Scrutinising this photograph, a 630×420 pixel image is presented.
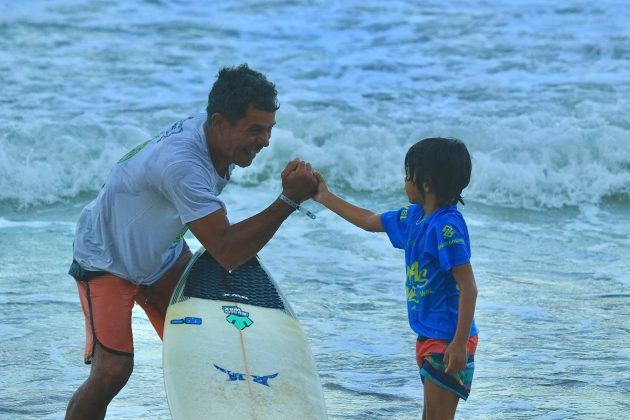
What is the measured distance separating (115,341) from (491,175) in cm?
604

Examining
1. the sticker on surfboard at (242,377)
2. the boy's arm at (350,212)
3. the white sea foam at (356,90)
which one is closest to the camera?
the boy's arm at (350,212)

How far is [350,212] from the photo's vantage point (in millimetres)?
3734

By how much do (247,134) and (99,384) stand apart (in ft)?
3.14

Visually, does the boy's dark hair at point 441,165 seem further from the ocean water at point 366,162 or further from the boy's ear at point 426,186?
the ocean water at point 366,162

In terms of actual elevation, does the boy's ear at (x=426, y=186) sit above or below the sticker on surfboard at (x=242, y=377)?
above

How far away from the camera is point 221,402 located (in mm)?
3754

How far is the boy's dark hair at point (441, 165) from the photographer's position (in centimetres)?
333

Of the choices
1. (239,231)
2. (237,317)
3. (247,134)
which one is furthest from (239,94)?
(237,317)

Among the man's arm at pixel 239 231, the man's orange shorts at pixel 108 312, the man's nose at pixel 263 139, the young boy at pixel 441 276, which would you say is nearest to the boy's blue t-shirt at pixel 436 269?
the young boy at pixel 441 276

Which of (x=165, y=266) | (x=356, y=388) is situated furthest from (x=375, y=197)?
(x=165, y=266)

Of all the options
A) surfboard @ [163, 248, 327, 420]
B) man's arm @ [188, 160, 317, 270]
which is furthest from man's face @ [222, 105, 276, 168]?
surfboard @ [163, 248, 327, 420]

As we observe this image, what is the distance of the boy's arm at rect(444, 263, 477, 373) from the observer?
326 centimetres

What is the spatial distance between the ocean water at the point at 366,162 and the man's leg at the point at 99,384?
0.62 m

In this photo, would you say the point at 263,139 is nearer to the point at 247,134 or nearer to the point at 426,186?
the point at 247,134
